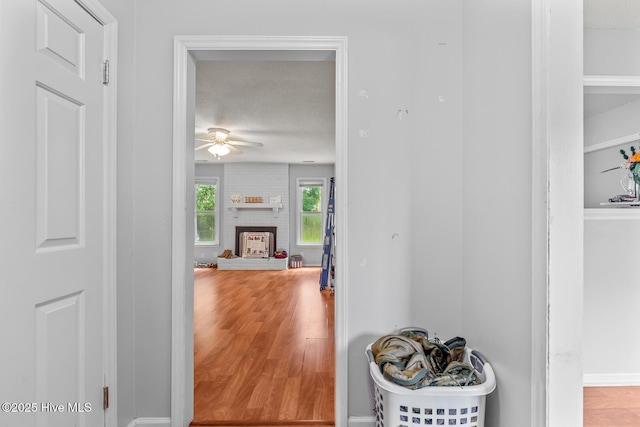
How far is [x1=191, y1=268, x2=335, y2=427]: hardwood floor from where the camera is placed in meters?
1.98

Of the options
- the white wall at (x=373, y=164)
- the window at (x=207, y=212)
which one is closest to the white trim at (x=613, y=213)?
the white wall at (x=373, y=164)

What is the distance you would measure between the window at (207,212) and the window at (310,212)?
209 centimetres

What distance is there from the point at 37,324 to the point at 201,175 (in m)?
7.66

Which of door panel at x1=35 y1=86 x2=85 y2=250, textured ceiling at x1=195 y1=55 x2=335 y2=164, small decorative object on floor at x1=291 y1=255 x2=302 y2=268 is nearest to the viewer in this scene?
door panel at x1=35 y1=86 x2=85 y2=250

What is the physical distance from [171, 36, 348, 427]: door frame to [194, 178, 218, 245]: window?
6.98m

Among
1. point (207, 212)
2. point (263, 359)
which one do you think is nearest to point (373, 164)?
point (263, 359)

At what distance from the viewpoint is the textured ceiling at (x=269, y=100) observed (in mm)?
3041

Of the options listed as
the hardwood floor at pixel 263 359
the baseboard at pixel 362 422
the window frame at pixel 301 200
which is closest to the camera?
the baseboard at pixel 362 422

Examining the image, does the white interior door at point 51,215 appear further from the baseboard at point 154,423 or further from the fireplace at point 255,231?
the fireplace at point 255,231

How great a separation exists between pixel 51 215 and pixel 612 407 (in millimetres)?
2237

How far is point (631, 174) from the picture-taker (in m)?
1.26

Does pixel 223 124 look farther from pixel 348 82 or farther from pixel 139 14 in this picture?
pixel 348 82

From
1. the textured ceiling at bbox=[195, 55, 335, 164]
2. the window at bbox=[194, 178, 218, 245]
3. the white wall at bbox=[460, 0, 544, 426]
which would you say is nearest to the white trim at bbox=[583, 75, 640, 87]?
the white wall at bbox=[460, 0, 544, 426]

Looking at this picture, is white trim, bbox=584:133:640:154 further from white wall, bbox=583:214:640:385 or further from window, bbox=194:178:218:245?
window, bbox=194:178:218:245
